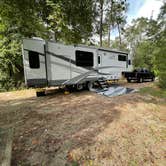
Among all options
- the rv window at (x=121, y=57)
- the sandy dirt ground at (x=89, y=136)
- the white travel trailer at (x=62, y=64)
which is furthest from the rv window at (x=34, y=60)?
the rv window at (x=121, y=57)

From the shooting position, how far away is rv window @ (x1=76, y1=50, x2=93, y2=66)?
887 centimetres

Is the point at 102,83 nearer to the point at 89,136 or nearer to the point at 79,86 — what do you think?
the point at 79,86

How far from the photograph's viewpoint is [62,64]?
827cm

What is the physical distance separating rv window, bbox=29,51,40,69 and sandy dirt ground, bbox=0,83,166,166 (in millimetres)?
2673

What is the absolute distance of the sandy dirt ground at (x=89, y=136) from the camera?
9.03ft

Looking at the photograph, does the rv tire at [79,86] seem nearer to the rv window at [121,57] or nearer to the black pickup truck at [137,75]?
the rv window at [121,57]

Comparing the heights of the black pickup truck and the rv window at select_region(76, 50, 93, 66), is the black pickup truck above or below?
below

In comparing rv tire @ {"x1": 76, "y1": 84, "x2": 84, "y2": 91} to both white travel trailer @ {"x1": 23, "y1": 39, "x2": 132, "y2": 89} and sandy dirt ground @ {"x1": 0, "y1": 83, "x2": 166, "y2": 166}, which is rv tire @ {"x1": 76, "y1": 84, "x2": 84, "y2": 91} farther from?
sandy dirt ground @ {"x1": 0, "y1": 83, "x2": 166, "y2": 166}

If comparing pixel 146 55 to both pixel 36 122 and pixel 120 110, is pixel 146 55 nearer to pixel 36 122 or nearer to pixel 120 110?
pixel 120 110

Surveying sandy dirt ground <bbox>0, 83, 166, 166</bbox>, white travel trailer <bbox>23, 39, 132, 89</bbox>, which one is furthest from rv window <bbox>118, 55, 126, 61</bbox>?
sandy dirt ground <bbox>0, 83, 166, 166</bbox>

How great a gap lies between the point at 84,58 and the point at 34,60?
10.7 feet

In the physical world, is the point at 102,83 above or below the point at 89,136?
above

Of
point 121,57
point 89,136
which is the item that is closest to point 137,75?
point 121,57

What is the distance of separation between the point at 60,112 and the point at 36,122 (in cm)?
113
